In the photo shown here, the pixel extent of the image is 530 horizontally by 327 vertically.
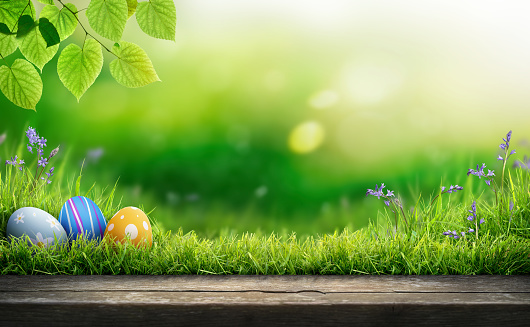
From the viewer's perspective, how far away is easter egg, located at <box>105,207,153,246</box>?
200cm

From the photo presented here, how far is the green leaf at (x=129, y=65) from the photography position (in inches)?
37.7

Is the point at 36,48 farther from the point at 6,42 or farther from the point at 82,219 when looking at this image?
the point at 82,219

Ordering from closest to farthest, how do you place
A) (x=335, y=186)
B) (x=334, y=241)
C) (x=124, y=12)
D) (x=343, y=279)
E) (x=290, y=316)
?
(x=124, y=12) → (x=290, y=316) → (x=343, y=279) → (x=334, y=241) → (x=335, y=186)

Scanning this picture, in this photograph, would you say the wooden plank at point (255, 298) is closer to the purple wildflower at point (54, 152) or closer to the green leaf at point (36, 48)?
the green leaf at point (36, 48)

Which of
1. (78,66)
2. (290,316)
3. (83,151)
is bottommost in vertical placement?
(290,316)

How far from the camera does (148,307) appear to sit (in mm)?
1407

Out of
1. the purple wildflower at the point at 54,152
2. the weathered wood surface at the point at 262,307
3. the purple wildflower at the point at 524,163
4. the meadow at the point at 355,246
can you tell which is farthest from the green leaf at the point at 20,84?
the purple wildflower at the point at 524,163

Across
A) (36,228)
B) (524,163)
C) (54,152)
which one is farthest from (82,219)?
(524,163)

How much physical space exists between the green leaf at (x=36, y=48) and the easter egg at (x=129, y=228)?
3.71 feet

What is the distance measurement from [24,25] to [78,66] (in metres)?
0.12

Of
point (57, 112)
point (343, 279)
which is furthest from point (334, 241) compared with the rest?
point (57, 112)

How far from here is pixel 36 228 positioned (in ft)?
6.54

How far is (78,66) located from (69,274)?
114cm

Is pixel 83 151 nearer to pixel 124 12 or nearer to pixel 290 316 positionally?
pixel 290 316
